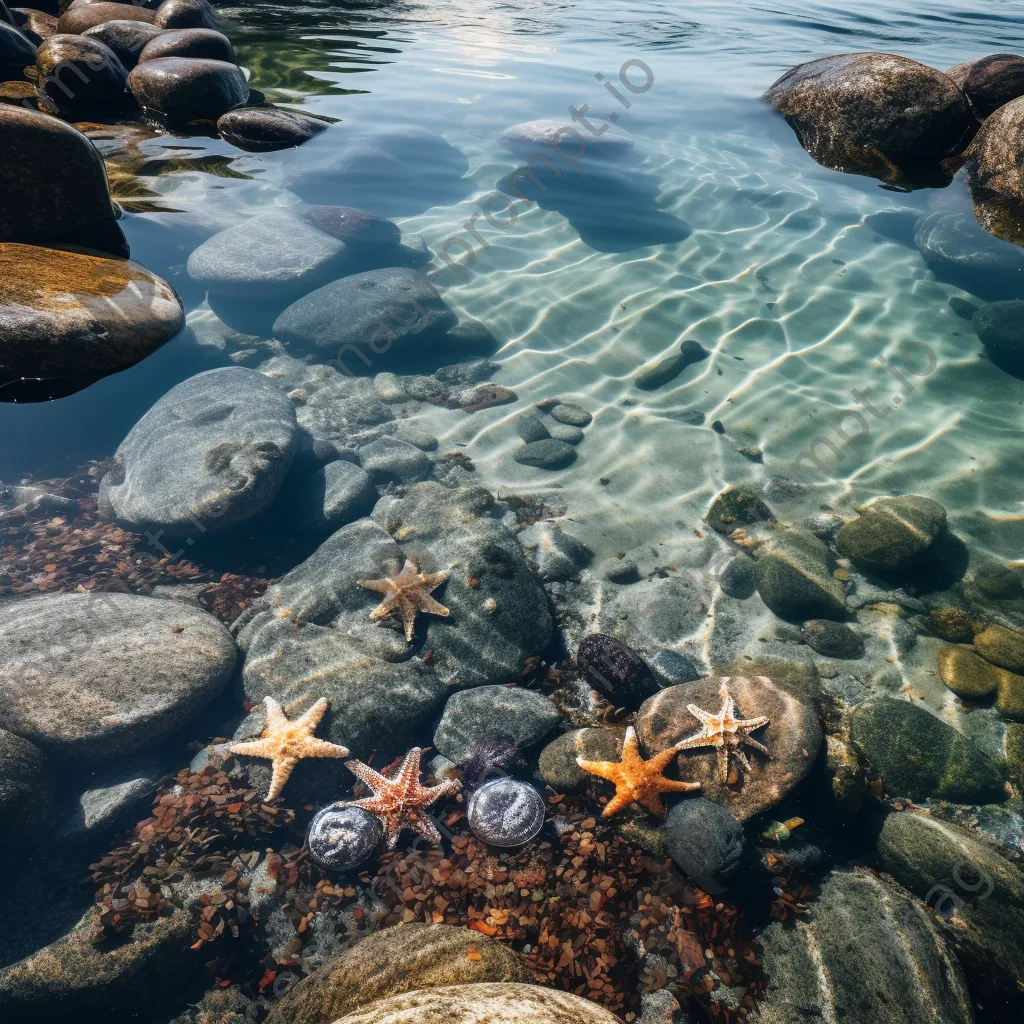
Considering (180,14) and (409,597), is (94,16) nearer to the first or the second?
(180,14)

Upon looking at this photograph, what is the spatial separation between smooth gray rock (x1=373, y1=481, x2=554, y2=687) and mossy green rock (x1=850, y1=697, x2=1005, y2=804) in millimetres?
2936

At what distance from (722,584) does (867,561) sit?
1.62m

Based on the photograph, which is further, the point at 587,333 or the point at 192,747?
the point at 587,333

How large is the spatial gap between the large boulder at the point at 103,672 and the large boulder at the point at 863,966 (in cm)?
508

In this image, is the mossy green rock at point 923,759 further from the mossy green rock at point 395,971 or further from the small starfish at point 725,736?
the mossy green rock at point 395,971

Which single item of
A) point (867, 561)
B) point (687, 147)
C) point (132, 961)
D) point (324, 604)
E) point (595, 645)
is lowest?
point (132, 961)

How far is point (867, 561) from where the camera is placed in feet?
20.4

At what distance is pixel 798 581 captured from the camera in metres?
5.94

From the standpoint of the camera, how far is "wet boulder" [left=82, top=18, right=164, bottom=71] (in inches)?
469

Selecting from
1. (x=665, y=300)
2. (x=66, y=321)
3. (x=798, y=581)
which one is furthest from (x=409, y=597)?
(x=665, y=300)

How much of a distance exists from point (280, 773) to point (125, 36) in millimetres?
15655

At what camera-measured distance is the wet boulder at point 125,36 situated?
39.1 ft

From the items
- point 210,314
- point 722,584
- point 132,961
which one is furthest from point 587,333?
point 132,961

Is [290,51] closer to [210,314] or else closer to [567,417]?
[210,314]
